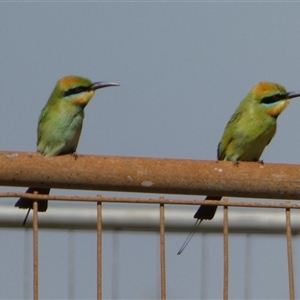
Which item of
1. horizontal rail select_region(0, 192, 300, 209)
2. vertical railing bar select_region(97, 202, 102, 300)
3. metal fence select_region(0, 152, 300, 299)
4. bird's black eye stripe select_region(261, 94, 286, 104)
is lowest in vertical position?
vertical railing bar select_region(97, 202, 102, 300)

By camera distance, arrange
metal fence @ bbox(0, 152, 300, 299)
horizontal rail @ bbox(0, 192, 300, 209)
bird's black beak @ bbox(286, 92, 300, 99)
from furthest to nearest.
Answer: bird's black beak @ bbox(286, 92, 300, 99)
metal fence @ bbox(0, 152, 300, 299)
horizontal rail @ bbox(0, 192, 300, 209)

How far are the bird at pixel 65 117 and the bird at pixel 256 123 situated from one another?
2.53ft

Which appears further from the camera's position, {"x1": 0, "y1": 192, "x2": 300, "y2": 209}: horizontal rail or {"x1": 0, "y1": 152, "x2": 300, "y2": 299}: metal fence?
{"x1": 0, "y1": 152, "x2": 300, "y2": 299}: metal fence

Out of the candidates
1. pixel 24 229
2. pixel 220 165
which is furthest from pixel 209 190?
pixel 24 229

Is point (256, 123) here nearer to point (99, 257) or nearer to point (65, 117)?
point (65, 117)

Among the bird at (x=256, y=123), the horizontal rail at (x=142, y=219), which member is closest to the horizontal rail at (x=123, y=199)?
the horizontal rail at (x=142, y=219)

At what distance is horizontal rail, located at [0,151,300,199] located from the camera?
200cm

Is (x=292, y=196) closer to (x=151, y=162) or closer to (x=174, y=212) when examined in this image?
(x=151, y=162)

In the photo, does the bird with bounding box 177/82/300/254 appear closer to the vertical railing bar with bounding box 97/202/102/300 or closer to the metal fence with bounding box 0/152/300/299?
the metal fence with bounding box 0/152/300/299

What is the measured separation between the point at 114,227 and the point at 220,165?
148 cm

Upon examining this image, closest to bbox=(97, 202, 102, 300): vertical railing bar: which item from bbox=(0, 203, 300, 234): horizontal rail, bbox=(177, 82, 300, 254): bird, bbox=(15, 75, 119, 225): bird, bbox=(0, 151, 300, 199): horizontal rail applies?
bbox=(0, 151, 300, 199): horizontal rail

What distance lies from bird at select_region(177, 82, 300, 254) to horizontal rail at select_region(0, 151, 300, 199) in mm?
2152

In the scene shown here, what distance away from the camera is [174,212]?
12.1 feet

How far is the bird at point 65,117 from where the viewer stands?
13.0ft
